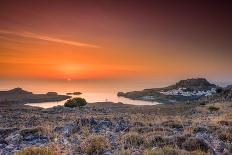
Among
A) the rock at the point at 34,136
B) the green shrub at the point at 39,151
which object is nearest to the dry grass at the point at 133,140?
the rock at the point at 34,136

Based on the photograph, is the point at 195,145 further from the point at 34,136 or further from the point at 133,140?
the point at 34,136

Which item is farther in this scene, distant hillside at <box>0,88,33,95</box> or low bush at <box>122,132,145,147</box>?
distant hillside at <box>0,88,33,95</box>

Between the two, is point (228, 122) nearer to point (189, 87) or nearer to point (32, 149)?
point (32, 149)

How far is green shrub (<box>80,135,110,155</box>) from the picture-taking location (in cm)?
1229

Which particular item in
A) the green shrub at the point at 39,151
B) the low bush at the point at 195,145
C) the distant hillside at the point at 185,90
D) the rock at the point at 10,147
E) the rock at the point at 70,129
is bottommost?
the low bush at the point at 195,145

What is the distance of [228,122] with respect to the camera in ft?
68.4

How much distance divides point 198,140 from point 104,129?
18.8ft

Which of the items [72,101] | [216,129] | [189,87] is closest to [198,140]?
[216,129]

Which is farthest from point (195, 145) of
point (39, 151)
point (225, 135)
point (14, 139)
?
point (14, 139)

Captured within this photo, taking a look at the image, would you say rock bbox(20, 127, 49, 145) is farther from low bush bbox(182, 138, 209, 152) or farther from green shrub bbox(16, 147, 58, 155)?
low bush bbox(182, 138, 209, 152)

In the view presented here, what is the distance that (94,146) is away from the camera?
1252 centimetres

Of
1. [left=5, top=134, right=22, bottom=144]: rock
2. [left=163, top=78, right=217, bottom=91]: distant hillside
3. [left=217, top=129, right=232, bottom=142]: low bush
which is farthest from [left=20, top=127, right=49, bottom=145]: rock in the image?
[left=163, top=78, right=217, bottom=91]: distant hillside

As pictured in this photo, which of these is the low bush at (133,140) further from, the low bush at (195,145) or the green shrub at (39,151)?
the green shrub at (39,151)

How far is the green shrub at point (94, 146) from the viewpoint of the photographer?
1229 cm
